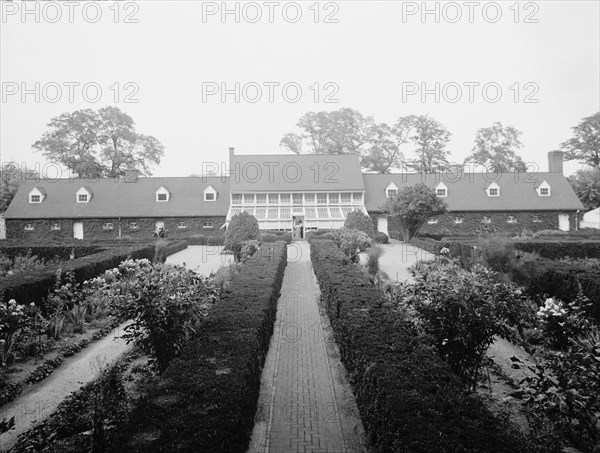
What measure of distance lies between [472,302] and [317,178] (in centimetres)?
3253

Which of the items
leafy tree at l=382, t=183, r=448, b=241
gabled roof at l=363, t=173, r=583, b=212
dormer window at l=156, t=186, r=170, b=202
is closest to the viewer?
leafy tree at l=382, t=183, r=448, b=241

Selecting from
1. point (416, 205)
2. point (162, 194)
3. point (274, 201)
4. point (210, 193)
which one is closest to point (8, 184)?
point (162, 194)

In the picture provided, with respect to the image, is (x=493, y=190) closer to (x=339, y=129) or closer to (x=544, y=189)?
(x=544, y=189)

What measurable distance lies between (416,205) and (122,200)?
78.1ft

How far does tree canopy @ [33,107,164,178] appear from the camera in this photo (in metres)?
42.7

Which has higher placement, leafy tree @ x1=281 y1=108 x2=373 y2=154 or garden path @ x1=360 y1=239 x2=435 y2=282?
leafy tree @ x1=281 y1=108 x2=373 y2=154

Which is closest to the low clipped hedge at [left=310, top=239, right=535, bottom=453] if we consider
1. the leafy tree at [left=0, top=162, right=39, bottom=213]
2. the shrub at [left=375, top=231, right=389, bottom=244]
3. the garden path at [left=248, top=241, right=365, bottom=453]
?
the garden path at [left=248, top=241, right=365, bottom=453]

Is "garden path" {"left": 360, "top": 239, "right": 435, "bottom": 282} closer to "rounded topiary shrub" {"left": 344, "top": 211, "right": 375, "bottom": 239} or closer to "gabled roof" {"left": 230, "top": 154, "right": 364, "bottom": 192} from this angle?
"rounded topiary shrub" {"left": 344, "top": 211, "right": 375, "bottom": 239}

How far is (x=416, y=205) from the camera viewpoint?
95.5ft

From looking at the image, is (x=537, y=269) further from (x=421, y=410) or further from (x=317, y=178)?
(x=317, y=178)

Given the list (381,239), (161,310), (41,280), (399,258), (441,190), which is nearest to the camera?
(161,310)

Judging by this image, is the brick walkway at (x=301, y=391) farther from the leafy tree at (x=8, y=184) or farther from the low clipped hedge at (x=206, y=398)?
the leafy tree at (x=8, y=184)

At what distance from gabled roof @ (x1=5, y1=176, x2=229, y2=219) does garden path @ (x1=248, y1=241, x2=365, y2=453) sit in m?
27.3

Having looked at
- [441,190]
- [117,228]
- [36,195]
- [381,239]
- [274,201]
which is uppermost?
[36,195]
